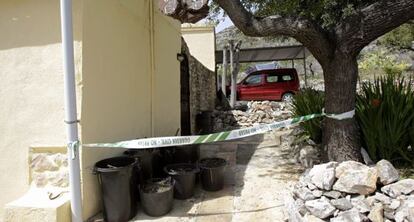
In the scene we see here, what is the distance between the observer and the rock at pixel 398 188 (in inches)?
105

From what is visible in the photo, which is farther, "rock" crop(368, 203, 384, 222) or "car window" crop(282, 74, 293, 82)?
"car window" crop(282, 74, 293, 82)

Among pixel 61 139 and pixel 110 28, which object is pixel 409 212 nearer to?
pixel 61 139

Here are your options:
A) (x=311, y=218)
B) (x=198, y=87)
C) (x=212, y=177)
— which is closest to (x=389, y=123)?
(x=311, y=218)

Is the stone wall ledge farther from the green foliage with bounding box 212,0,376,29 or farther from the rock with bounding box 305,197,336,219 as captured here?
the green foliage with bounding box 212,0,376,29

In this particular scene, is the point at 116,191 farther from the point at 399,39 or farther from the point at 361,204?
the point at 399,39

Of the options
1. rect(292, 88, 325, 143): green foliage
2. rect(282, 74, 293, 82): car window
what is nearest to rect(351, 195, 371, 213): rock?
rect(292, 88, 325, 143): green foliage

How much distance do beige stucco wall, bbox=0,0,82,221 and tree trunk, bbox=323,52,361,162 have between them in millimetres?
2986

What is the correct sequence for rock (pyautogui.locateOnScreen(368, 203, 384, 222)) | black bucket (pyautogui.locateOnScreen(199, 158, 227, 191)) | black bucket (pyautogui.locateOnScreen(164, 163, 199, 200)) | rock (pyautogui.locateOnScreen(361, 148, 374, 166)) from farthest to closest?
black bucket (pyautogui.locateOnScreen(199, 158, 227, 191)) → rock (pyautogui.locateOnScreen(361, 148, 374, 166)) → black bucket (pyautogui.locateOnScreen(164, 163, 199, 200)) → rock (pyautogui.locateOnScreen(368, 203, 384, 222))

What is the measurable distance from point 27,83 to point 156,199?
1.96 metres

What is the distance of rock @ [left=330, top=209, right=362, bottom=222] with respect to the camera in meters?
2.59

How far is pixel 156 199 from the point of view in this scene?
3488mm

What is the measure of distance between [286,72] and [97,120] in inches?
456

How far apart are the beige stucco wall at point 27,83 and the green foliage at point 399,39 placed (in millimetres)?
12055

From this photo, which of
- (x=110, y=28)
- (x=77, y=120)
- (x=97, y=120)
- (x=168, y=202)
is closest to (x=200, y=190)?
(x=168, y=202)
